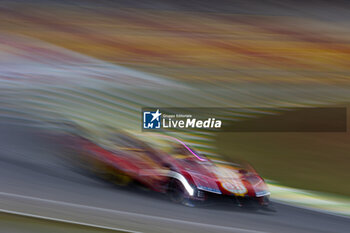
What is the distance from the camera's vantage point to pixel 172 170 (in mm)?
2471

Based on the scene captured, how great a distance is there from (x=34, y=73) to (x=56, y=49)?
27 cm

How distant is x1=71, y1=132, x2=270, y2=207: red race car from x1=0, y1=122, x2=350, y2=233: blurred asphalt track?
0.08 m

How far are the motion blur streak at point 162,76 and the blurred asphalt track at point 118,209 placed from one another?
0.06ft

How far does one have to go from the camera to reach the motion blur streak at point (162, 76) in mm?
2785

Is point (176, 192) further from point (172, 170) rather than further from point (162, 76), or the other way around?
point (162, 76)

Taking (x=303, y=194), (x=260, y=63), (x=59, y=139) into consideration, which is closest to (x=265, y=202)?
(x=303, y=194)

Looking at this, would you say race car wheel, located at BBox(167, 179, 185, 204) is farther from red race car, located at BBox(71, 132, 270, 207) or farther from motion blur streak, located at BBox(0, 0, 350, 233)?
motion blur streak, located at BBox(0, 0, 350, 233)

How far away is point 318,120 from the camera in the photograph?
118 inches

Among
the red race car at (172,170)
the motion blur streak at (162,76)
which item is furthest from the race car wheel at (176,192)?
the motion blur streak at (162,76)

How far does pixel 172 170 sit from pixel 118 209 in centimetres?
43

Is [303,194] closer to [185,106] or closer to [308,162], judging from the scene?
[308,162]

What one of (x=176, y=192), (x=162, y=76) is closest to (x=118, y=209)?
(x=176, y=192)

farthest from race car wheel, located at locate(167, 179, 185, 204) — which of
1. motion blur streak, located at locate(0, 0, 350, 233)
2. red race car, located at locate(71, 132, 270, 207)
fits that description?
motion blur streak, located at locate(0, 0, 350, 233)

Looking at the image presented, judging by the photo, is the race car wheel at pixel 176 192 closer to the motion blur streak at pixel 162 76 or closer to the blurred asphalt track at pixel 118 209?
the blurred asphalt track at pixel 118 209
